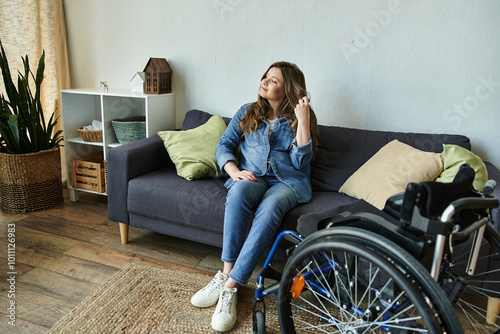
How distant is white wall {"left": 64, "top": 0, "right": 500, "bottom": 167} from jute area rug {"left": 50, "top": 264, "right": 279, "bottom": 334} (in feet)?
3.95

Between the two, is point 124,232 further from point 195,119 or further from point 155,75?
point 155,75

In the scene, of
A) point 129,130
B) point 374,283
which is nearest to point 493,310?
point 374,283

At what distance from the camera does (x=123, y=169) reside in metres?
1.97

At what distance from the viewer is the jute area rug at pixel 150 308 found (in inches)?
56.8

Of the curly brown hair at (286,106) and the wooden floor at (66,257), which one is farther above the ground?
the curly brown hair at (286,106)

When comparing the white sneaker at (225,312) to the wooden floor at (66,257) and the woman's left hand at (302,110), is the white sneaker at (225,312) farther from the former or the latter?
the woman's left hand at (302,110)

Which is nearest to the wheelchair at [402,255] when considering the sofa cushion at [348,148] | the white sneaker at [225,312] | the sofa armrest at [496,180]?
the white sneaker at [225,312]

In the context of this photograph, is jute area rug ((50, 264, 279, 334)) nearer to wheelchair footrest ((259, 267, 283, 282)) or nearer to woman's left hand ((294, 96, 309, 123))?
wheelchair footrest ((259, 267, 283, 282))

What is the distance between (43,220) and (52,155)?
43cm

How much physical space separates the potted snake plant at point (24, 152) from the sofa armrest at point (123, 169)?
70 cm

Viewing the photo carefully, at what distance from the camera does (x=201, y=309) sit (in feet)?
5.16

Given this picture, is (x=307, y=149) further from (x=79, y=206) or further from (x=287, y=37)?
(x=79, y=206)

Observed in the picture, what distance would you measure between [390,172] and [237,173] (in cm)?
71

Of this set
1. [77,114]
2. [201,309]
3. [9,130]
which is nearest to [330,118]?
[201,309]
